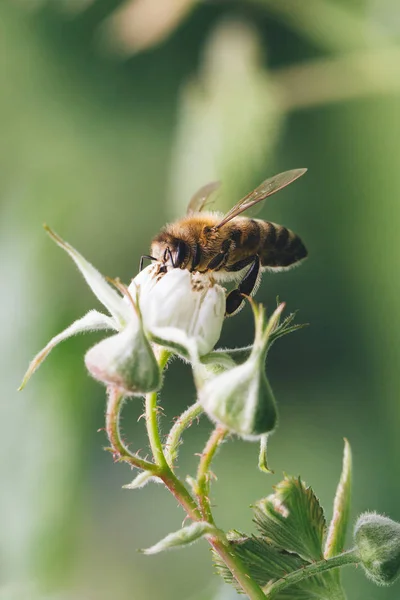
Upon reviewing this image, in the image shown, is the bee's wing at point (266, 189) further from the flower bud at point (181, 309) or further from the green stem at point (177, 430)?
the green stem at point (177, 430)

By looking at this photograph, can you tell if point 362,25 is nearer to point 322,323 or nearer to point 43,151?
point 322,323

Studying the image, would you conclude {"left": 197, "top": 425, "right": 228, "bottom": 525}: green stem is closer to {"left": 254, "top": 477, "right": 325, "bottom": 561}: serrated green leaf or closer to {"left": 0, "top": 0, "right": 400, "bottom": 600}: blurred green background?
{"left": 254, "top": 477, "right": 325, "bottom": 561}: serrated green leaf

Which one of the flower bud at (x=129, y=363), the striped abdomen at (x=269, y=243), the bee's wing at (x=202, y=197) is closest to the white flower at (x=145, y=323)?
the flower bud at (x=129, y=363)

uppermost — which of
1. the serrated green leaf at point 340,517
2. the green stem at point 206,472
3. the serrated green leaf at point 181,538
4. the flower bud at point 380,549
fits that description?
the green stem at point 206,472

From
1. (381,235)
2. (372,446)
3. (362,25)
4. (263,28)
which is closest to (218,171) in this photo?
(362,25)

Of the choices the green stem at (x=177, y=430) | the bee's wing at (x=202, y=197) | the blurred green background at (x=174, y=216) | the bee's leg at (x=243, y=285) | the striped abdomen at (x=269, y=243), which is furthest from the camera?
the blurred green background at (x=174, y=216)
